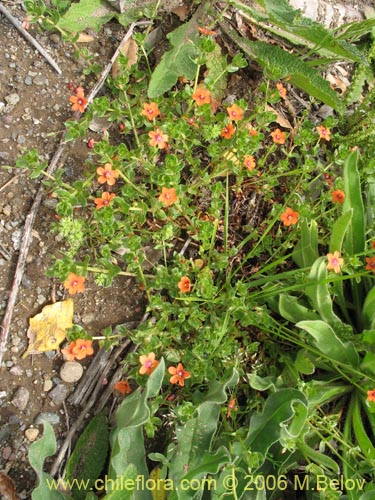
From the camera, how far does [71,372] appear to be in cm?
223

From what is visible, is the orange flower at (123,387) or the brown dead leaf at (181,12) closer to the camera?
the orange flower at (123,387)

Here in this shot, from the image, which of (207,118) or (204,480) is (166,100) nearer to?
(207,118)

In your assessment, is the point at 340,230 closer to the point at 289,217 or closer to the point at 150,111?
the point at 289,217

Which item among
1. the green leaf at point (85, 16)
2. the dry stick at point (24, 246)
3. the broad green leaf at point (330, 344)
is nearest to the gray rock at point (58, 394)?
the dry stick at point (24, 246)

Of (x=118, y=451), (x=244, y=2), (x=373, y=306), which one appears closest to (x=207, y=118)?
(x=244, y=2)

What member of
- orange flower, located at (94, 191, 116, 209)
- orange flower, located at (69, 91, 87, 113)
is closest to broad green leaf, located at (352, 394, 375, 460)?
orange flower, located at (94, 191, 116, 209)

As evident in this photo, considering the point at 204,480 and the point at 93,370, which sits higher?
the point at 93,370

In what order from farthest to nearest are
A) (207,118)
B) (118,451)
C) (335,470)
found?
(207,118) → (335,470) → (118,451)

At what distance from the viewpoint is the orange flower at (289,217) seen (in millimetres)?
2363

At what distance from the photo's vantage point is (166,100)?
100 inches

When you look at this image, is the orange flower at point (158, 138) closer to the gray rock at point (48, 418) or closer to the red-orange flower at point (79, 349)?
the red-orange flower at point (79, 349)

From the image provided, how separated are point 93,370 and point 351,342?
3.44ft

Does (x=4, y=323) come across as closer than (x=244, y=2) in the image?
Yes

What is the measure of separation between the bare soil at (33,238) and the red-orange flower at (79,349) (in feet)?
0.49
